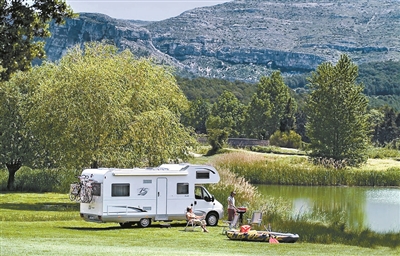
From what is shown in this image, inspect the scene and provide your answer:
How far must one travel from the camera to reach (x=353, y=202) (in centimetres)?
4138

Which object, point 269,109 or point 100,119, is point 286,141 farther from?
point 100,119

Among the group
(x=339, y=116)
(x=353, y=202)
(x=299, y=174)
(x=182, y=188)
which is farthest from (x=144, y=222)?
(x=339, y=116)

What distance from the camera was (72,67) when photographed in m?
34.6

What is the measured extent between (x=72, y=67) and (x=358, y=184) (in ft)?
88.0

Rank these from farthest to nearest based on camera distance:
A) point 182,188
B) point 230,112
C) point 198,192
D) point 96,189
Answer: point 230,112
point 198,192
point 182,188
point 96,189

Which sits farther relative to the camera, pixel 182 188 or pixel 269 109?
pixel 269 109

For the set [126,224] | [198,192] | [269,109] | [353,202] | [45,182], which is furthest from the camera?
[269,109]

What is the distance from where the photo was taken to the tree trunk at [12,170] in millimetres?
42438

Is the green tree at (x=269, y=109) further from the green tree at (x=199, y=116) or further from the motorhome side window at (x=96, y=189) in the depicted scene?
the motorhome side window at (x=96, y=189)

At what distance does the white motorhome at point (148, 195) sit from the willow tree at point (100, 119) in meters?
6.42

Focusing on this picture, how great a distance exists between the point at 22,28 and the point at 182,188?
35.6 ft

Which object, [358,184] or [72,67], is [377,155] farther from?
[72,67]

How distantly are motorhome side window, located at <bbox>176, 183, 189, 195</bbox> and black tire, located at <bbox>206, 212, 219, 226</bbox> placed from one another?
4.38ft

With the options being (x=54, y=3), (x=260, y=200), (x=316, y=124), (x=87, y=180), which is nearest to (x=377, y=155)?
(x=316, y=124)
